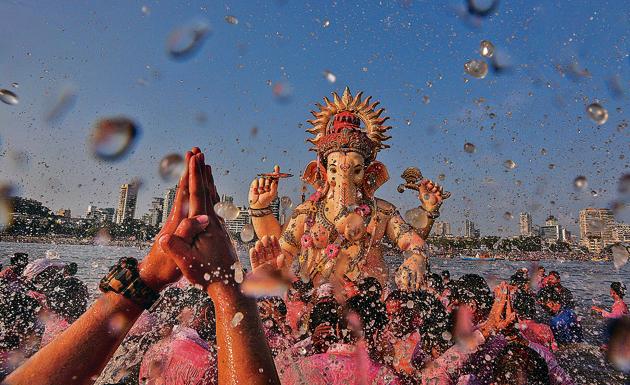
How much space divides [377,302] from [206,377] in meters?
1.24

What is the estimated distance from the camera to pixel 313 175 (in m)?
5.55

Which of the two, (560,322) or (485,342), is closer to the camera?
(485,342)

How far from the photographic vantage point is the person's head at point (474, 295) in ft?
14.5

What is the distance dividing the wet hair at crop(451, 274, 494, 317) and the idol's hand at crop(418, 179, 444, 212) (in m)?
0.94

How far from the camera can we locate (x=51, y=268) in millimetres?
6301

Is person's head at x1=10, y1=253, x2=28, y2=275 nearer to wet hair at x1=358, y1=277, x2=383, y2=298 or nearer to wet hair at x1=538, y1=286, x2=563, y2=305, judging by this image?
wet hair at x1=358, y1=277, x2=383, y2=298

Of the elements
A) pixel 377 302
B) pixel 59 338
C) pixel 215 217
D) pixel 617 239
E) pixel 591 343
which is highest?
pixel 617 239

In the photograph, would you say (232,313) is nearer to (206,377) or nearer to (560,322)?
(206,377)

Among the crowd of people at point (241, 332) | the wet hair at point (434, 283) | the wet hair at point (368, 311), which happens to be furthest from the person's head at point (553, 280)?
the wet hair at point (368, 311)

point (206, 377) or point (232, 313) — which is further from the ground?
point (232, 313)

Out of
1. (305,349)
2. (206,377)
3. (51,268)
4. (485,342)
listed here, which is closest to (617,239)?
(485,342)

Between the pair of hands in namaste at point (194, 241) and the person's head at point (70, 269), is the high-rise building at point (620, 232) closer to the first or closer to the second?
the pair of hands in namaste at point (194, 241)

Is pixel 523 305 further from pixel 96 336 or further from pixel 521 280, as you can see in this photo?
pixel 96 336

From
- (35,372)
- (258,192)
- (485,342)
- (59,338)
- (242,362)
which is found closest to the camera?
(242,362)
